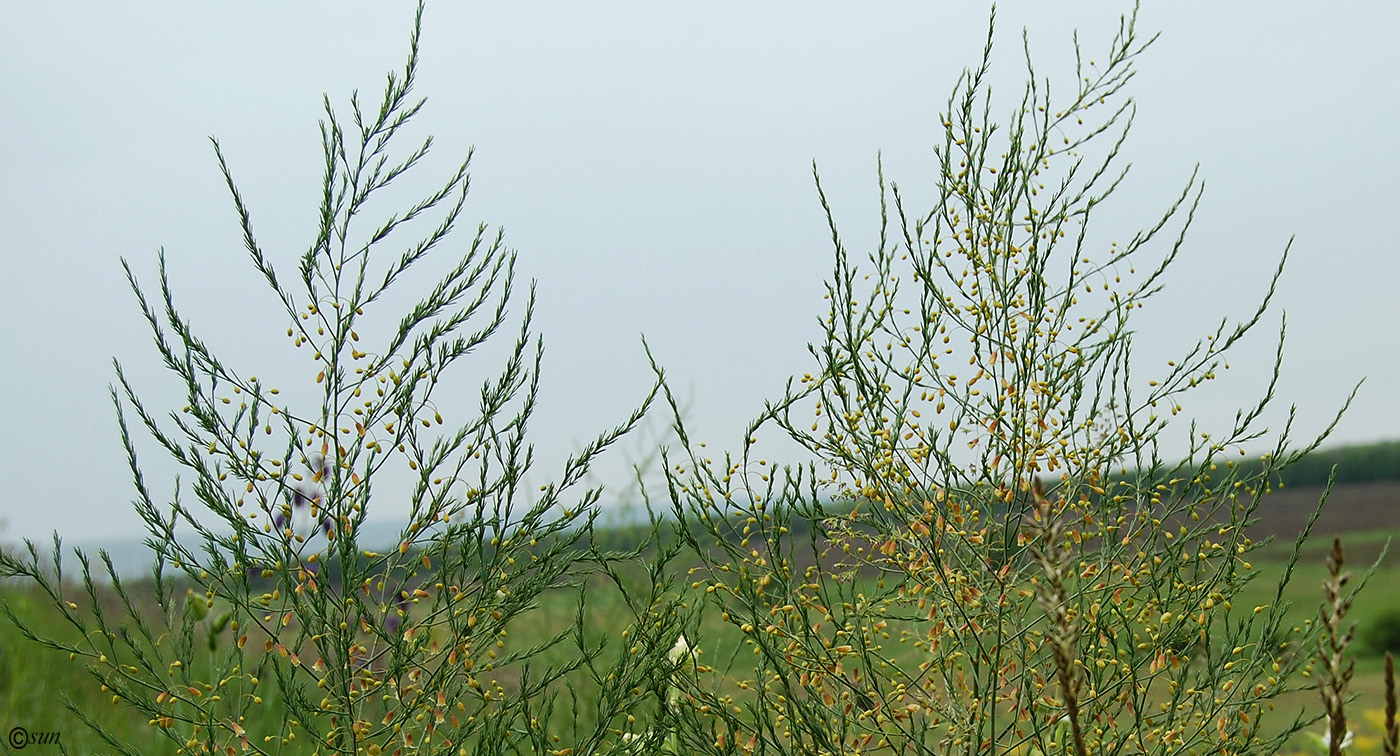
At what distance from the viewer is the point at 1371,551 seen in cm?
956

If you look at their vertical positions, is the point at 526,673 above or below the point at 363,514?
below

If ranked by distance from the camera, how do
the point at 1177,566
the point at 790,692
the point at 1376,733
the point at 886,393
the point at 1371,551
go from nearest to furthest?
the point at 790,692 < the point at 1177,566 < the point at 886,393 < the point at 1376,733 < the point at 1371,551

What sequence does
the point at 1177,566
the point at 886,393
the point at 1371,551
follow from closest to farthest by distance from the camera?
the point at 1177,566, the point at 886,393, the point at 1371,551

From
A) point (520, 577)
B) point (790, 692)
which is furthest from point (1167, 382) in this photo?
point (520, 577)

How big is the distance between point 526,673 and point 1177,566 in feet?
Result: 5.09

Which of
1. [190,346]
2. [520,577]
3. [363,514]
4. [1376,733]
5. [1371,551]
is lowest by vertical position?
[1376,733]

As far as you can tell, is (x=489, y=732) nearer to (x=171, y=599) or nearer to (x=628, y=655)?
(x=628, y=655)

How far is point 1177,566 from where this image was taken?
8.29 ft

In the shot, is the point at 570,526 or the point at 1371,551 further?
the point at 1371,551

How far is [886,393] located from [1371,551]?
896 centimetres

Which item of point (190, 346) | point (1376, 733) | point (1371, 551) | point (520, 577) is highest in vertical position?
point (190, 346)

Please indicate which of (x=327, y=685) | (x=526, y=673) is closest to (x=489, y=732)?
(x=526, y=673)

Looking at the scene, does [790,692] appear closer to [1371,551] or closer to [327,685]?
[327,685]

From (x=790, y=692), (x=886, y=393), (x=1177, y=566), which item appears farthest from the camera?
(x=886, y=393)
